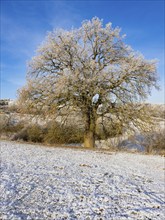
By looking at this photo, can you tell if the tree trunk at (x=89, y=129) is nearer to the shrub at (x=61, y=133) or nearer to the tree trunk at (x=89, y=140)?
the tree trunk at (x=89, y=140)

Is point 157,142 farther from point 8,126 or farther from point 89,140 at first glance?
point 8,126

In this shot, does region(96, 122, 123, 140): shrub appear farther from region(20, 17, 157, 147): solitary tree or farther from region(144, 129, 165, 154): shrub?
region(144, 129, 165, 154): shrub

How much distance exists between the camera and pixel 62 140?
648 inches

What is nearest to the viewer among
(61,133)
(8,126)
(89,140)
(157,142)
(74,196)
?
(74,196)

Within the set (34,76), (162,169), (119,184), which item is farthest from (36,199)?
(34,76)

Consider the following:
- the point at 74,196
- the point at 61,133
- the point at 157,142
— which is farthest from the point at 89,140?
the point at 74,196

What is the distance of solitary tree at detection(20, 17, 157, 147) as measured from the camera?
13.4 meters

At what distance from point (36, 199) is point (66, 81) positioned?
9191 millimetres

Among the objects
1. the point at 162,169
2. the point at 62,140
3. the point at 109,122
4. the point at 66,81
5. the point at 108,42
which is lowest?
the point at 162,169

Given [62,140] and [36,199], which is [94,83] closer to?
[62,140]

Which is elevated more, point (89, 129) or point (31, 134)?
point (89, 129)

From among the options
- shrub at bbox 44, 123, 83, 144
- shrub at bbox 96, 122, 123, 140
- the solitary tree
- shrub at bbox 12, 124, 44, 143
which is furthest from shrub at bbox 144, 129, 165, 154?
shrub at bbox 12, 124, 44, 143

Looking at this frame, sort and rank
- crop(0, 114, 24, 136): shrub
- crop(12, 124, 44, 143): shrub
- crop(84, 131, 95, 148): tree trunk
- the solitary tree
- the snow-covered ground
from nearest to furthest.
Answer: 1. the snow-covered ground
2. the solitary tree
3. crop(84, 131, 95, 148): tree trunk
4. crop(12, 124, 44, 143): shrub
5. crop(0, 114, 24, 136): shrub

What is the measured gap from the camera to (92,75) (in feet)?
43.7
